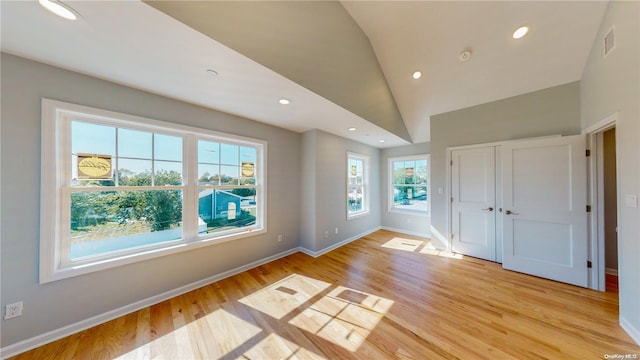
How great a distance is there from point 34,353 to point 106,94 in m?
2.28

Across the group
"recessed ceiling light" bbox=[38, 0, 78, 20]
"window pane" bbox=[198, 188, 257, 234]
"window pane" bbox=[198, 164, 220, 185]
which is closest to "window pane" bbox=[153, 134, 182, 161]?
"window pane" bbox=[198, 164, 220, 185]

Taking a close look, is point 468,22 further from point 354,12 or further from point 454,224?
point 454,224

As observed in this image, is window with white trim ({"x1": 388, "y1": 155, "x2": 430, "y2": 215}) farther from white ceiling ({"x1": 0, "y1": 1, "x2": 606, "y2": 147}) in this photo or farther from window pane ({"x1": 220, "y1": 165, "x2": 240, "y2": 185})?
window pane ({"x1": 220, "y1": 165, "x2": 240, "y2": 185})

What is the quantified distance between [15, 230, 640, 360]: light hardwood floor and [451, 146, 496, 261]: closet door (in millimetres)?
577

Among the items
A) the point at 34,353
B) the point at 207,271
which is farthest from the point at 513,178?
the point at 34,353

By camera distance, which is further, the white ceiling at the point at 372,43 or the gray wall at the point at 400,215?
the gray wall at the point at 400,215

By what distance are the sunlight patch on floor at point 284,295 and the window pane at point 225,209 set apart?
43.6 inches

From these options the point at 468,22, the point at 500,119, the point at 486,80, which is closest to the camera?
the point at 468,22

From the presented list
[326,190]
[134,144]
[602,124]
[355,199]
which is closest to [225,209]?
[134,144]

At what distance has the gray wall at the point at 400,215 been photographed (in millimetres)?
4742

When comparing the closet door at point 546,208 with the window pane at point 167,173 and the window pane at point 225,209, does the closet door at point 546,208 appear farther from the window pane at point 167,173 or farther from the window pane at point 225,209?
the window pane at point 167,173

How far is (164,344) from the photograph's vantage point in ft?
5.40

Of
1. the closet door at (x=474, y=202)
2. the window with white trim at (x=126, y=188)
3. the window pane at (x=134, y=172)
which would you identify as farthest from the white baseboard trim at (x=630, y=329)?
the window pane at (x=134, y=172)

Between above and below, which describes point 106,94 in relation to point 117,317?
above
